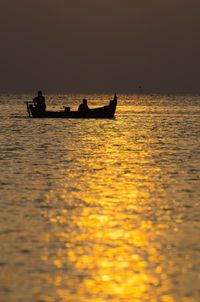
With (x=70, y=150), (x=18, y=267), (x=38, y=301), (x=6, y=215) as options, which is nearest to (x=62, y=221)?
(x=6, y=215)

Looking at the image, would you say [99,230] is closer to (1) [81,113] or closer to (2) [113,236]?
(2) [113,236]

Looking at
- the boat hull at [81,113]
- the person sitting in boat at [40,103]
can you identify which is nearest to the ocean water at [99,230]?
the person sitting in boat at [40,103]

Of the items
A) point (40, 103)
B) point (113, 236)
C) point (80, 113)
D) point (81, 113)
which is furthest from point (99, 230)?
point (80, 113)

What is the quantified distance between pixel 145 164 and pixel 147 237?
17.5m

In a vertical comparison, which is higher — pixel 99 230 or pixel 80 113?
pixel 99 230

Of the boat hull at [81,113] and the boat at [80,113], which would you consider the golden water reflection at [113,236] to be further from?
the boat hull at [81,113]

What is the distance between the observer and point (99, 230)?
1909 centimetres

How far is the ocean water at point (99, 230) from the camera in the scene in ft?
47.6

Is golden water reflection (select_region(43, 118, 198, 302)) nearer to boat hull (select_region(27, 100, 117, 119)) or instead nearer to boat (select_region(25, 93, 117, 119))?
boat (select_region(25, 93, 117, 119))

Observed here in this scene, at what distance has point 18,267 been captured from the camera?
15.7m

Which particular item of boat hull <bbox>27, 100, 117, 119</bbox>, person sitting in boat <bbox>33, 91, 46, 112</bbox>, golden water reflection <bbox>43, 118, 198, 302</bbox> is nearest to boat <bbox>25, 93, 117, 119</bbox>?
boat hull <bbox>27, 100, 117, 119</bbox>

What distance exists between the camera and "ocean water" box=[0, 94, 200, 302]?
1451 cm

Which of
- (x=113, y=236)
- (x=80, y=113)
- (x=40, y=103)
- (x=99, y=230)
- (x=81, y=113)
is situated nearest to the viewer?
(x=113, y=236)

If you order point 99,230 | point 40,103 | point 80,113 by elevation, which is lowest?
point 80,113
